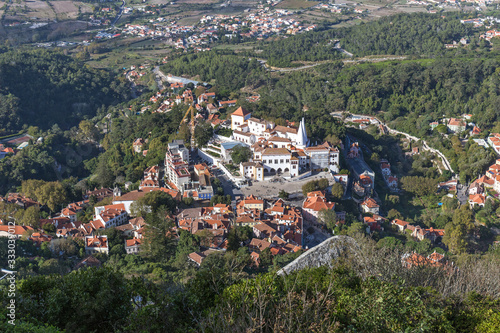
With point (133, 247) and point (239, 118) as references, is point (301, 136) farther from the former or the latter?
point (133, 247)

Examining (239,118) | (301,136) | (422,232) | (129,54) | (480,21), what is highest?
(239,118)

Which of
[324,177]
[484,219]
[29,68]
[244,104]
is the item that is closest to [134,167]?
[244,104]

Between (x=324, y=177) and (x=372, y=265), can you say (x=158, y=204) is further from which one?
(x=372, y=265)

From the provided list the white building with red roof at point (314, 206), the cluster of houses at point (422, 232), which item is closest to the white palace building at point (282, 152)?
the white building with red roof at point (314, 206)

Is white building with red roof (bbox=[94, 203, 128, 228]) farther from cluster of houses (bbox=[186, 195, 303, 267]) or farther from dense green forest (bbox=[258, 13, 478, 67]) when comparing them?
dense green forest (bbox=[258, 13, 478, 67])

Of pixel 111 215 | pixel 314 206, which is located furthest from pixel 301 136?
pixel 111 215

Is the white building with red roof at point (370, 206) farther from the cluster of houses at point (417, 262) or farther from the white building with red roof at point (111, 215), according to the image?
the white building with red roof at point (111, 215)

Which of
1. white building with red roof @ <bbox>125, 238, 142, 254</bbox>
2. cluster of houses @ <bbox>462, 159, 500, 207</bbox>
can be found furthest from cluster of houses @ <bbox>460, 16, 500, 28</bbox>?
white building with red roof @ <bbox>125, 238, 142, 254</bbox>
